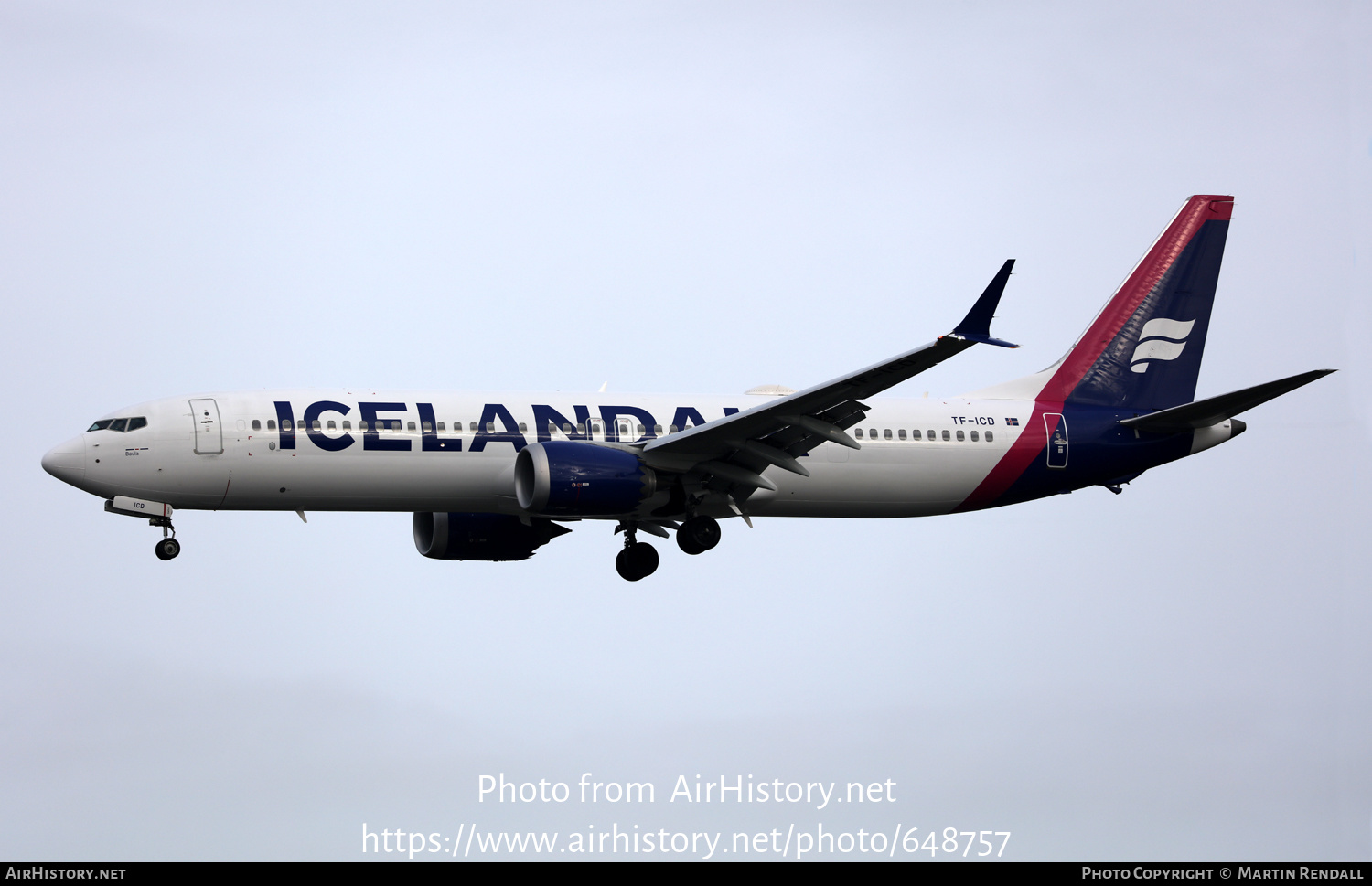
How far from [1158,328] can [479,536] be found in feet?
57.7

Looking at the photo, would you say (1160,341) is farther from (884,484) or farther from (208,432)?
(208,432)

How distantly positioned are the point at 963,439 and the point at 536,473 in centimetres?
1060

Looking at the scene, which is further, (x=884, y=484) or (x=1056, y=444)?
(x=1056, y=444)

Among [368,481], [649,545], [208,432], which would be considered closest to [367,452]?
[368,481]

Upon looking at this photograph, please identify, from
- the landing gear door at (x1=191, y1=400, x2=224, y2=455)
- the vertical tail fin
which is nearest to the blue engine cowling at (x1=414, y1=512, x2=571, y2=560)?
the landing gear door at (x1=191, y1=400, x2=224, y2=455)

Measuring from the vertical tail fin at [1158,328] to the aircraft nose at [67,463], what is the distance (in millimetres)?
21831

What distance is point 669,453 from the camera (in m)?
32.7

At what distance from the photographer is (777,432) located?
3256cm

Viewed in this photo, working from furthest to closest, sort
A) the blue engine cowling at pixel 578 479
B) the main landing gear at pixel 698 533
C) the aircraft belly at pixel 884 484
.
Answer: the aircraft belly at pixel 884 484 < the main landing gear at pixel 698 533 < the blue engine cowling at pixel 578 479

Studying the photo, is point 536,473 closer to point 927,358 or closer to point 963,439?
point 927,358

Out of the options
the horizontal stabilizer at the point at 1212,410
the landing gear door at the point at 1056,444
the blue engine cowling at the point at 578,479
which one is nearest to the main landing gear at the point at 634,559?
the blue engine cowling at the point at 578,479

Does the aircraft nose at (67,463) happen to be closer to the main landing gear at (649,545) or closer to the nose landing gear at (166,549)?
the nose landing gear at (166,549)

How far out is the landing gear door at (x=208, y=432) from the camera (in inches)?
1246

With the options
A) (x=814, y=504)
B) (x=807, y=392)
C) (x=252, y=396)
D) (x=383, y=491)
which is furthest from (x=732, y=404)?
(x=252, y=396)
